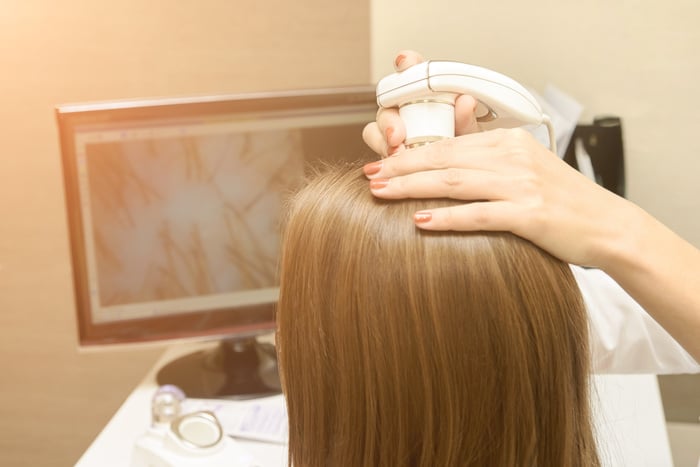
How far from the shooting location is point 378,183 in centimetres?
60

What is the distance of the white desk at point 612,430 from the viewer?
0.93 metres

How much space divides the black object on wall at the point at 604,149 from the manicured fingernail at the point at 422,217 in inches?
30.5

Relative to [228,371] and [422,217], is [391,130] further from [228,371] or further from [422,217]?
[228,371]

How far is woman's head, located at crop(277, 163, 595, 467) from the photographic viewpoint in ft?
1.81

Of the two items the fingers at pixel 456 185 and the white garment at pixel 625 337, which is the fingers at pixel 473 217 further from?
the white garment at pixel 625 337

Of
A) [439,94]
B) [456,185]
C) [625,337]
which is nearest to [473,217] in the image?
[456,185]

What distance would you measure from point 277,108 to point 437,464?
0.68 m

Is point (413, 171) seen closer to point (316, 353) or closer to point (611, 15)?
point (316, 353)

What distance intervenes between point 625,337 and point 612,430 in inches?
6.0

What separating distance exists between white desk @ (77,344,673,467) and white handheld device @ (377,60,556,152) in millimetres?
433

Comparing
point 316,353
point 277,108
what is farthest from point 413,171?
point 277,108

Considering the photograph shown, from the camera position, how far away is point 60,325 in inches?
57.1

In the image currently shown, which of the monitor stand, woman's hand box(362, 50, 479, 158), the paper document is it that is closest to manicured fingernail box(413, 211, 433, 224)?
woman's hand box(362, 50, 479, 158)

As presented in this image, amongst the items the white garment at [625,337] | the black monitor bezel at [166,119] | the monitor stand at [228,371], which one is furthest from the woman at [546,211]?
the monitor stand at [228,371]
